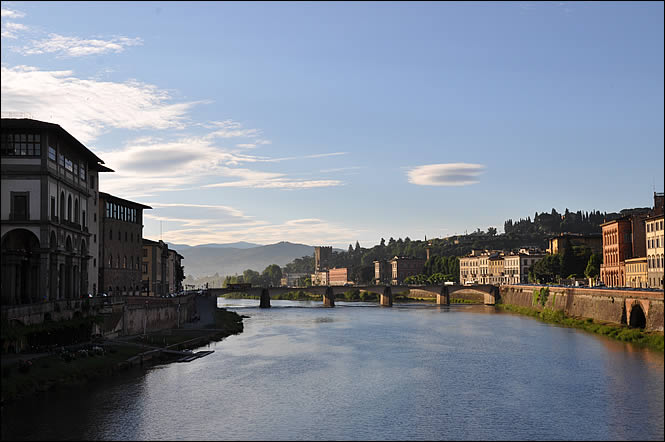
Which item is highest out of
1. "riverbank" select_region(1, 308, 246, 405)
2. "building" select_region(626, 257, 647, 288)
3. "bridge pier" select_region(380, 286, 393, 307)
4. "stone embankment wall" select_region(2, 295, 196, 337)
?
"building" select_region(626, 257, 647, 288)

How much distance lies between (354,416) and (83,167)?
41.7 m

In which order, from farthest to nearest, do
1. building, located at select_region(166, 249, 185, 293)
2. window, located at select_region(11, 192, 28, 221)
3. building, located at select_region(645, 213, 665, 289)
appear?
building, located at select_region(166, 249, 185, 293)
building, located at select_region(645, 213, 665, 289)
window, located at select_region(11, 192, 28, 221)

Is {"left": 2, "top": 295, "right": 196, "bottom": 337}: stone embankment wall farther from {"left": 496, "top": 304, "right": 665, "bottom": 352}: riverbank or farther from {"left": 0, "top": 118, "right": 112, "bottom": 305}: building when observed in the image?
{"left": 496, "top": 304, "right": 665, "bottom": 352}: riverbank

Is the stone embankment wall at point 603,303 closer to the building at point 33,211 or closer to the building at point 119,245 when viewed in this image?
the building at point 33,211

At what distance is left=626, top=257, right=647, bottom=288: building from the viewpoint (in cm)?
9598

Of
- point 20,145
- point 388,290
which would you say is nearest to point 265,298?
point 388,290

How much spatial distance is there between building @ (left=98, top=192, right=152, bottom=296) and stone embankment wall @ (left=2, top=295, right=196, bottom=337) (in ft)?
22.5

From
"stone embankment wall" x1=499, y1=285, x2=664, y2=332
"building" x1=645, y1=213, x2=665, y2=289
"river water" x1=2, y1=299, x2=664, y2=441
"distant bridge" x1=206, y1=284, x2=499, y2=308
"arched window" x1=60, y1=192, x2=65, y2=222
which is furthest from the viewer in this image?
"distant bridge" x1=206, y1=284, x2=499, y2=308

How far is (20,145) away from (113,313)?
1634 centimetres

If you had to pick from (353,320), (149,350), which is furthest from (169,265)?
(149,350)

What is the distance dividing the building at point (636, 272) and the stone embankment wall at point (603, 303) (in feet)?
31.7

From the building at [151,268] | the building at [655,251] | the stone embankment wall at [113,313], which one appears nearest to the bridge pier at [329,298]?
the building at [151,268]

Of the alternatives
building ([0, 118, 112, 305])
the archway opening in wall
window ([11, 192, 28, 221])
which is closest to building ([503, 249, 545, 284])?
the archway opening in wall

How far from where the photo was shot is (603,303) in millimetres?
81375
